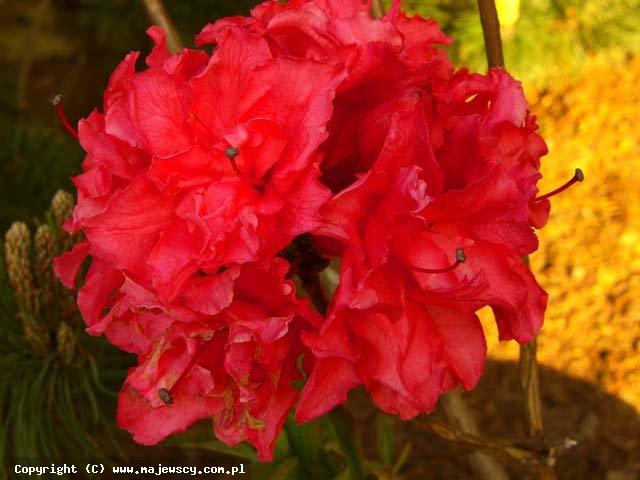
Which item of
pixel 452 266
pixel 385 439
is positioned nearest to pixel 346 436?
pixel 385 439

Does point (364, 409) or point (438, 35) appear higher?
point (438, 35)

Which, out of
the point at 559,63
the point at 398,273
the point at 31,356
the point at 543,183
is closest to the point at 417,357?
the point at 398,273

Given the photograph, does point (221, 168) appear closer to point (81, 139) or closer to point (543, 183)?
point (81, 139)

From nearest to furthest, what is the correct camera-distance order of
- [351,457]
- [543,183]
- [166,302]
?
A: [166,302], [351,457], [543,183]

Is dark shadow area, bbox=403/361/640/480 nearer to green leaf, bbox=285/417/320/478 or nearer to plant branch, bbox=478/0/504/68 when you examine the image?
green leaf, bbox=285/417/320/478

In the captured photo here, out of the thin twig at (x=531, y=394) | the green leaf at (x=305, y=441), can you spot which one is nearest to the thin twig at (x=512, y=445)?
the thin twig at (x=531, y=394)

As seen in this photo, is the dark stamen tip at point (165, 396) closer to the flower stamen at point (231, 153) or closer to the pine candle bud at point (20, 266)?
the flower stamen at point (231, 153)

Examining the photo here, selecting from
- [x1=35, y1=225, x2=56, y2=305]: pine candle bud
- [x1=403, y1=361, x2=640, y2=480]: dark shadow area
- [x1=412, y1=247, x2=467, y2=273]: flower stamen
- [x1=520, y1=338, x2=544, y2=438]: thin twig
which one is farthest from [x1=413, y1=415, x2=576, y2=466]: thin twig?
[x1=403, y1=361, x2=640, y2=480]: dark shadow area

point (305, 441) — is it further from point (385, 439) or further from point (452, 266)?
point (452, 266)

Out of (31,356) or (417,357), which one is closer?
(417,357)
